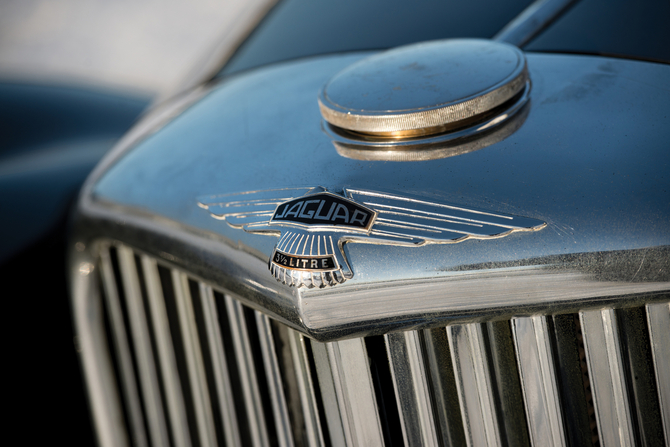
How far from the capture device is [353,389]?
100cm

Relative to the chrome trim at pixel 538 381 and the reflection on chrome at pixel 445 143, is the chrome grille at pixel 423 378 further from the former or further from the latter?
the reflection on chrome at pixel 445 143

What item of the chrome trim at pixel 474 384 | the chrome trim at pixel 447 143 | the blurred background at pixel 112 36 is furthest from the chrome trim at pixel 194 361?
the blurred background at pixel 112 36

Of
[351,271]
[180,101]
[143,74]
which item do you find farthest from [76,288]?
[143,74]

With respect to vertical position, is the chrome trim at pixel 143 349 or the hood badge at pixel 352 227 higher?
the hood badge at pixel 352 227

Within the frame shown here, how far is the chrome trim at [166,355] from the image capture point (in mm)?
1328

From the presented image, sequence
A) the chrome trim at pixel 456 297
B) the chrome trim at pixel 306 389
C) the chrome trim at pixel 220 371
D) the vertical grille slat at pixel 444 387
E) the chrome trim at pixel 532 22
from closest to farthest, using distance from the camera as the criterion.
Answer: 1. the chrome trim at pixel 456 297
2. the vertical grille slat at pixel 444 387
3. the chrome trim at pixel 306 389
4. the chrome trim at pixel 220 371
5. the chrome trim at pixel 532 22

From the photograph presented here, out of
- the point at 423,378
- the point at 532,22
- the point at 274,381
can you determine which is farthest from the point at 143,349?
the point at 532,22

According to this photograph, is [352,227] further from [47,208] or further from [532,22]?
[47,208]

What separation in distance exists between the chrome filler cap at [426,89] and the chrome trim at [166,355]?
0.54 metres

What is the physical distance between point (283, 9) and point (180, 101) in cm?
43

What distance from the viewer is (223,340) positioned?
3.96 feet

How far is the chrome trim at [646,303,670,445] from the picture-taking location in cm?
84

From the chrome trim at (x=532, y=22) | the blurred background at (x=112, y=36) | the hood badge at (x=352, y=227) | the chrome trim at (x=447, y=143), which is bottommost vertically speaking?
the hood badge at (x=352, y=227)

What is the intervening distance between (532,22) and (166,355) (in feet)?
3.56
